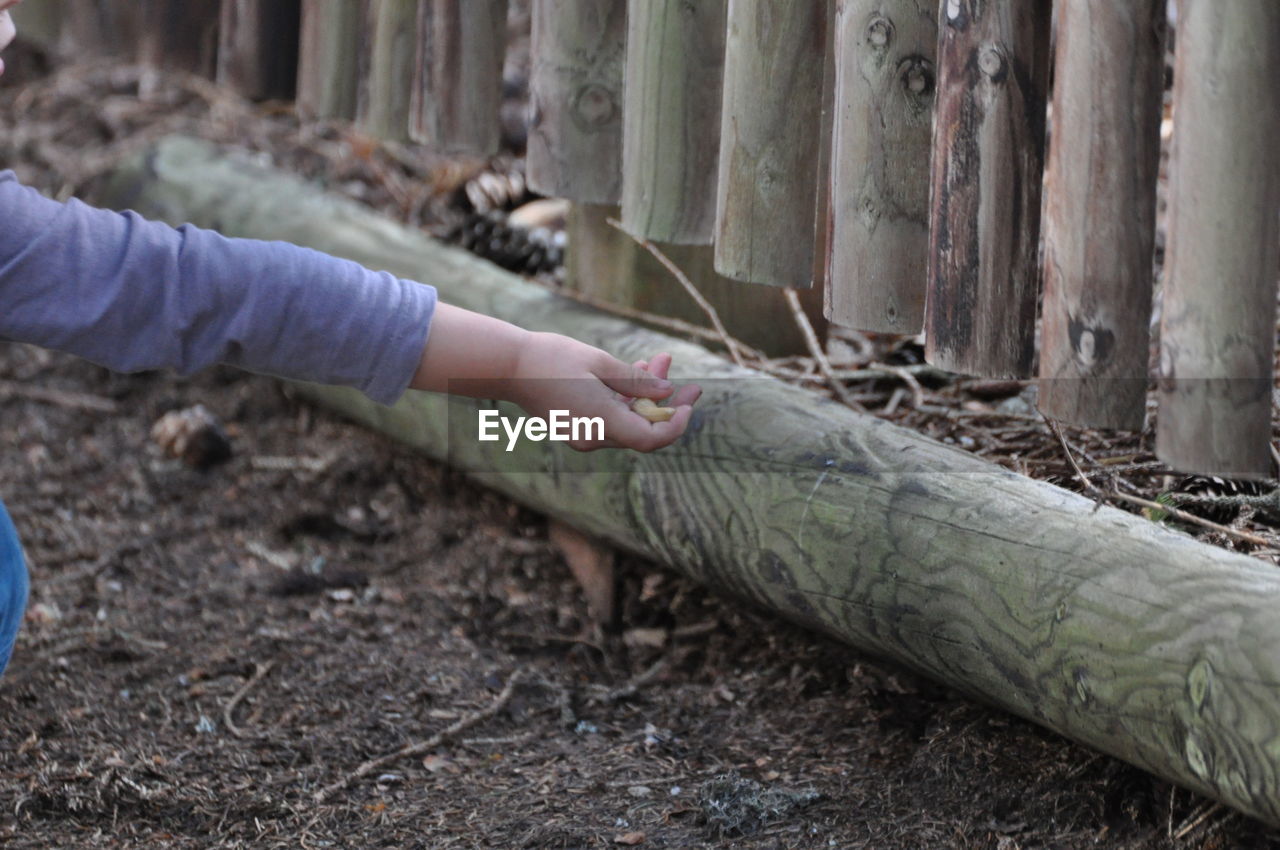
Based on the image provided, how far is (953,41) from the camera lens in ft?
5.84

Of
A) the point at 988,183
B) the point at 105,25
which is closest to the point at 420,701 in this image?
the point at 988,183

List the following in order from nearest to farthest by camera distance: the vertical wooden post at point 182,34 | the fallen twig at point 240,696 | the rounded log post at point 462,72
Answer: the fallen twig at point 240,696
the rounded log post at point 462,72
the vertical wooden post at point 182,34

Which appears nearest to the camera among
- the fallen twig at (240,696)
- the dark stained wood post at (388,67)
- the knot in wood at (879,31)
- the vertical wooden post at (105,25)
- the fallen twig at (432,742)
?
the knot in wood at (879,31)

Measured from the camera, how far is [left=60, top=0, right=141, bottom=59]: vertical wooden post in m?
3.61

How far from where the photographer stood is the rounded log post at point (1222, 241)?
1503 mm

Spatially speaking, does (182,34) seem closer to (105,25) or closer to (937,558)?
(105,25)

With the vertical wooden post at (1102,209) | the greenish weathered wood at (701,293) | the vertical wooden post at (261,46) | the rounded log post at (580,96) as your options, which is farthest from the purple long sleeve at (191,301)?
the vertical wooden post at (261,46)

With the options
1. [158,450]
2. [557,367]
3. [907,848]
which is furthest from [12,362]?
[907,848]

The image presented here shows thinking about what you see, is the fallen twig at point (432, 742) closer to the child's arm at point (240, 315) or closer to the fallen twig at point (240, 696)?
the fallen twig at point (240, 696)

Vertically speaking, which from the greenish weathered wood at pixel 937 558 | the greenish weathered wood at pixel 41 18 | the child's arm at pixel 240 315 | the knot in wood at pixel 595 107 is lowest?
the greenish weathered wood at pixel 937 558

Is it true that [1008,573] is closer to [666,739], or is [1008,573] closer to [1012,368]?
[1012,368]

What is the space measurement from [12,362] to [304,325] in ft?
8.35

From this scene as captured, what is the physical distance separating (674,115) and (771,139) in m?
0.25

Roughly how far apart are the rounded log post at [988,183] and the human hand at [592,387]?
1.23 ft
